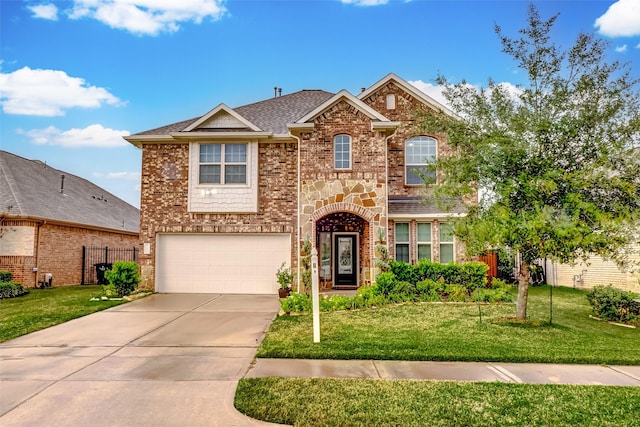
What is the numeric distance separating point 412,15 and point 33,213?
16.0m

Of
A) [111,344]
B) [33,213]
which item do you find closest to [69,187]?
[33,213]

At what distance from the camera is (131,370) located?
5699mm

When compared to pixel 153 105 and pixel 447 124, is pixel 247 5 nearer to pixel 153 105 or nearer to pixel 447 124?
pixel 447 124

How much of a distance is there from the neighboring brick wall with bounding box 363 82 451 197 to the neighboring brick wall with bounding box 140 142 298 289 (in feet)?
13.1

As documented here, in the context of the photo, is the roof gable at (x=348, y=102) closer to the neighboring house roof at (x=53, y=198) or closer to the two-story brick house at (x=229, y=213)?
the two-story brick house at (x=229, y=213)

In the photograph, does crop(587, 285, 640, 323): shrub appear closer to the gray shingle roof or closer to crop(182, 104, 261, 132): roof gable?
the gray shingle roof

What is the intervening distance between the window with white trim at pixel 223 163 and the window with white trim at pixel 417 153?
20.7 feet

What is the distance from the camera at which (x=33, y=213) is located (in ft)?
51.7

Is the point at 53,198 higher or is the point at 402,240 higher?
the point at 53,198

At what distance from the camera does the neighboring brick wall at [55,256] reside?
15500 millimetres

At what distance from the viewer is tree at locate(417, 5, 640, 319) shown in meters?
8.02

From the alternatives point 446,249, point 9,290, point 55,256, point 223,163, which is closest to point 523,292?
point 446,249

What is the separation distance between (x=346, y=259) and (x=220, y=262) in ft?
15.5

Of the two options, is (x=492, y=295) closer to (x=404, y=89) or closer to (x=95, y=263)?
(x=404, y=89)
